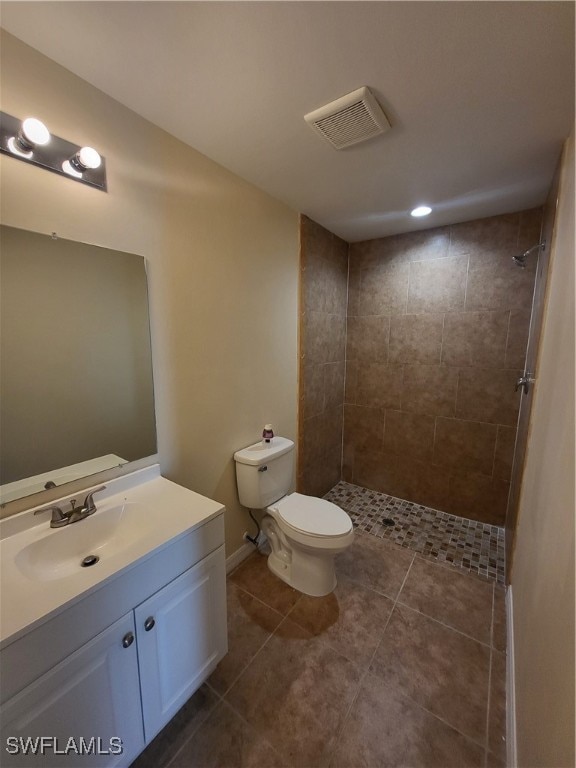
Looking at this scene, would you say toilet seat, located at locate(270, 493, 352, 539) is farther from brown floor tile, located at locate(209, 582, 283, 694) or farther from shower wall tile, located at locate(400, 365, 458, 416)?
shower wall tile, located at locate(400, 365, 458, 416)

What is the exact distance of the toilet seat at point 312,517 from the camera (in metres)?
1.61

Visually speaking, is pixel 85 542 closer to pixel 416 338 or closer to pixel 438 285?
pixel 416 338

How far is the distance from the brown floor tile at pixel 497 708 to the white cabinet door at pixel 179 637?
1062 millimetres

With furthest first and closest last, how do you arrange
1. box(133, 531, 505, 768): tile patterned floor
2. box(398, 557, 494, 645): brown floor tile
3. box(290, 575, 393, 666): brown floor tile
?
box(398, 557, 494, 645): brown floor tile, box(290, 575, 393, 666): brown floor tile, box(133, 531, 505, 768): tile patterned floor

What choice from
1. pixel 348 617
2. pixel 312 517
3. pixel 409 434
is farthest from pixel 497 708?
pixel 409 434

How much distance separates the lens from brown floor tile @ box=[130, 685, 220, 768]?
41.6 inches

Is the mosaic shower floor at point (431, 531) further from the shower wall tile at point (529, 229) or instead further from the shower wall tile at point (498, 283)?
the shower wall tile at point (529, 229)

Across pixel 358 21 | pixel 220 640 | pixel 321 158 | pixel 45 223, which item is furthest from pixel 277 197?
pixel 220 640

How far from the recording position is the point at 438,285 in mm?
2340

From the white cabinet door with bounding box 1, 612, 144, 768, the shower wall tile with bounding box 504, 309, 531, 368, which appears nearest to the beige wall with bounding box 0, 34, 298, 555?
the white cabinet door with bounding box 1, 612, 144, 768

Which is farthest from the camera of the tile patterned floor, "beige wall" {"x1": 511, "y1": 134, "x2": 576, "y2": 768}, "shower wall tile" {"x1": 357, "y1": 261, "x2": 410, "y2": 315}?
"shower wall tile" {"x1": 357, "y1": 261, "x2": 410, "y2": 315}

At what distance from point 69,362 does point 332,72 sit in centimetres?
137

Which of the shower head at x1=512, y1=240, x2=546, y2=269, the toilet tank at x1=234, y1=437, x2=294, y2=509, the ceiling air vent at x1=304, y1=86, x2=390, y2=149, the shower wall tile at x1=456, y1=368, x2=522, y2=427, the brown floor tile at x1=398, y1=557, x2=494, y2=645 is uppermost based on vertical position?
the ceiling air vent at x1=304, y1=86, x2=390, y2=149

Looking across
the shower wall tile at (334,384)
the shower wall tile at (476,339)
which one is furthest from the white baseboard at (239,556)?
the shower wall tile at (476,339)
